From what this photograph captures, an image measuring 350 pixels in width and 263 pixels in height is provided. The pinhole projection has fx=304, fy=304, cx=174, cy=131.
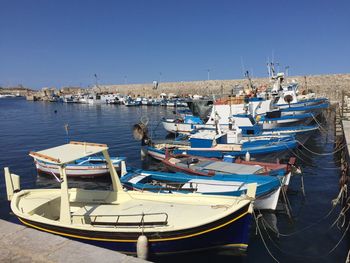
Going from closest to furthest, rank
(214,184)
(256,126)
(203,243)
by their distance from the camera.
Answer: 1. (203,243)
2. (214,184)
3. (256,126)

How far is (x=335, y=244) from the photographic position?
1123 centimetres

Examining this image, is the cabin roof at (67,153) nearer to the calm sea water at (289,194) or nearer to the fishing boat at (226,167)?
the calm sea water at (289,194)

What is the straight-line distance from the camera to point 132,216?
30.7 feet

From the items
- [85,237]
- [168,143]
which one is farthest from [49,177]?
[85,237]

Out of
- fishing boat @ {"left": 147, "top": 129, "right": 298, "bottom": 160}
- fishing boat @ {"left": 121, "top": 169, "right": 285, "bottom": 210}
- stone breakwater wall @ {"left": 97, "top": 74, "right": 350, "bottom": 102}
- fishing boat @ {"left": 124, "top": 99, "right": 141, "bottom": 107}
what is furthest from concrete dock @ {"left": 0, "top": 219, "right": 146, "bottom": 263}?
fishing boat @ {"left": 124, "top": 99, "right": 141, "bottom": 107}

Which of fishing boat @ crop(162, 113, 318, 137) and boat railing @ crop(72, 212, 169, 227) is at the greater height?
fishing boat @ crop(162, 113, 318, 137)

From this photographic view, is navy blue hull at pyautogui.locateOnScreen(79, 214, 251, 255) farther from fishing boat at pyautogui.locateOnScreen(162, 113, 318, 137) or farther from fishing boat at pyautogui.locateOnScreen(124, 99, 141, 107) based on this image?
fishing boat at pyautogui.locateOnScreen(124, 99, 141, 107)

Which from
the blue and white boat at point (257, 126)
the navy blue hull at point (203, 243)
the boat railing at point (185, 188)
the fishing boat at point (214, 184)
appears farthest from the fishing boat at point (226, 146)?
the navy blue hull at point (203, 243)

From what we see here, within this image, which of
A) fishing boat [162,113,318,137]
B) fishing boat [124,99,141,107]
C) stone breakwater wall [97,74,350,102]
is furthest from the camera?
fishing boat [124,99,141,107]

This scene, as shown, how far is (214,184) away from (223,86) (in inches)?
3283

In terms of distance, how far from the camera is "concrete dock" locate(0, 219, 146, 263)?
4480 millimetres

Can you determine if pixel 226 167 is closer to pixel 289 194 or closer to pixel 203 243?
pixel 289 194

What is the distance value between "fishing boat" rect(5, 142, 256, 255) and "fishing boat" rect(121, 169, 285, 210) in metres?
2.08

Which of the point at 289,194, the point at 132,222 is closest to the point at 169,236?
the point at 132,222
